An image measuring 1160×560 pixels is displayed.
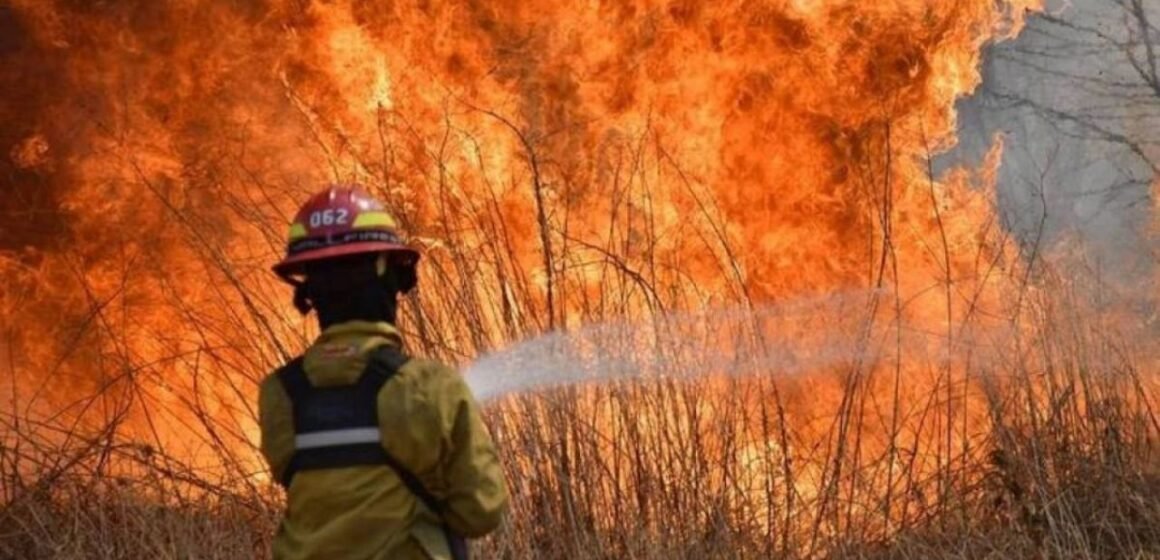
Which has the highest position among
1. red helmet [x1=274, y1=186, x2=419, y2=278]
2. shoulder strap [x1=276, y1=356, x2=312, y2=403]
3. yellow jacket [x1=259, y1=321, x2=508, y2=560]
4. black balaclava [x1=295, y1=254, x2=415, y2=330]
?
red helmet [x1=274, y1=186, x2=419, y2=278]

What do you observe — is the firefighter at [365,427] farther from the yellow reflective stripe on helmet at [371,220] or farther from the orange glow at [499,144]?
the orange glow at [499,144]

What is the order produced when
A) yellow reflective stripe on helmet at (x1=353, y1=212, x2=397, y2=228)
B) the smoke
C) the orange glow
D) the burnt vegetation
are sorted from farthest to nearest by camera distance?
the smoke, the orange glow, the burnt vegetation, yellow reflective stripe on helmet at (x1=353, y1=212, x2=397, y2=228)

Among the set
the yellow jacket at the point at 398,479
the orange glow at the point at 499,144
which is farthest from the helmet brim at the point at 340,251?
the orange glow at the point at 499,144

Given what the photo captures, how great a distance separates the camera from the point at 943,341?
304 inches

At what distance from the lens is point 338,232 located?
415 cm

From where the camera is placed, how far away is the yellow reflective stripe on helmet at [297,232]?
4.18m

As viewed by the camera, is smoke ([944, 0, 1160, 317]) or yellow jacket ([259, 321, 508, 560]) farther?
smoke ([944, 0, 1160, 317])

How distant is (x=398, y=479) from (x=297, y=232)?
2.27 ft

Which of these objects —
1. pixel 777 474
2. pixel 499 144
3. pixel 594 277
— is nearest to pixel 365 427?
pixel 777 474

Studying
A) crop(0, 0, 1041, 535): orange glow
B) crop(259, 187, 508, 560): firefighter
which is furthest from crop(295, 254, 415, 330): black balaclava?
crop(0, 0, 1041, 535): orange glow

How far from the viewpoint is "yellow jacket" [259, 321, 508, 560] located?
159 inches

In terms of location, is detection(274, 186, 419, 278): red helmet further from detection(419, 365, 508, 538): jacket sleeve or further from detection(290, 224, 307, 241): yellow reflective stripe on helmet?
detection(419, 365, 508, 538): jacket sleeve

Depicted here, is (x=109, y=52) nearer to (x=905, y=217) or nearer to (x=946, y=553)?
(x=905, y=217)

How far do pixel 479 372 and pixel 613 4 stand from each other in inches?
93.8
